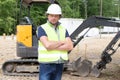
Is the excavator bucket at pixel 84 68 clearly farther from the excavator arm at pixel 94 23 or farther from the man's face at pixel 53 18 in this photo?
the man's face at pixel 53 18

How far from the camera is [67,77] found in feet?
42.7

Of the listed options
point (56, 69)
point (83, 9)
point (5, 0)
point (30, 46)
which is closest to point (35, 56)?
point (30, 46)

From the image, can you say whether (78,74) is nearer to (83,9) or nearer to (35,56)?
(35,56)

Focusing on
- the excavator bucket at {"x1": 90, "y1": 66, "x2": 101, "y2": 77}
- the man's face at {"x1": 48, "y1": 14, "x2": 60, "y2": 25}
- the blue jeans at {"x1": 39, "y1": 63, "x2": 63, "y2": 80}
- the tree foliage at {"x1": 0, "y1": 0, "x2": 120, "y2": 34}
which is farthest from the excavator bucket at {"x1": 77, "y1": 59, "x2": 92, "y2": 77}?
the tree foliage at {"x1": 0, "y1": 0, "x2": 120, "y2": 34}

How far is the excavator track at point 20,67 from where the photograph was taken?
13.5m

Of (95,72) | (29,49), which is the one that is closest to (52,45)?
(95,72)

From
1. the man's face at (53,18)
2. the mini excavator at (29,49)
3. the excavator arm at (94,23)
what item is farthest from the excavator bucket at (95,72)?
the man's face at (53,18)

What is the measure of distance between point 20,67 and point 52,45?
7445 mm

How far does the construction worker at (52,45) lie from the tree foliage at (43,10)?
23.8 metres

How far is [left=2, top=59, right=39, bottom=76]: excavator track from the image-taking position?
44.2 feet

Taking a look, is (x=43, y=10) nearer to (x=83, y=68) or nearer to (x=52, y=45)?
(x=83, y=68)

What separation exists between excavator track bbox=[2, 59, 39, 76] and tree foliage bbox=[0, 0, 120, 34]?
54.5ft

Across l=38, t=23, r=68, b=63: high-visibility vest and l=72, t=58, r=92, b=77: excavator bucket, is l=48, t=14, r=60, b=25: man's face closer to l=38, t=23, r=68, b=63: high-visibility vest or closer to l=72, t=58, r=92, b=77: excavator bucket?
l=38, t=23, r=68, b=63: high-visibility vest

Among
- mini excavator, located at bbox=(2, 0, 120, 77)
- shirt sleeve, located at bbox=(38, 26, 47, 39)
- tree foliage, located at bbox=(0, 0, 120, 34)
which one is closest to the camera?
shirt sleeve, located at bbox=(38, 26, 47, 39)
